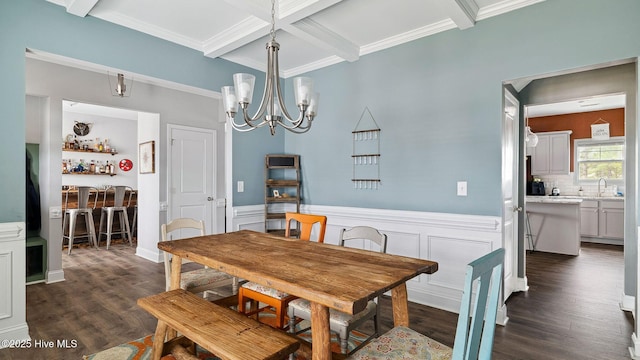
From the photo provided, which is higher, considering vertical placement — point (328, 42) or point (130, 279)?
point (328, 42)

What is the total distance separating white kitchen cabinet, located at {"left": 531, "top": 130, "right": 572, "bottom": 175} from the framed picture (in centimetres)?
749

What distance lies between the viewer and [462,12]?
267 centimetres

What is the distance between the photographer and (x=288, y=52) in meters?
3.76

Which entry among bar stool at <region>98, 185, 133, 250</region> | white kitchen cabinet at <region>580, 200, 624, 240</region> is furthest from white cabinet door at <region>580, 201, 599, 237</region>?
bar stool at <region>98, 185, 133, 250</region>

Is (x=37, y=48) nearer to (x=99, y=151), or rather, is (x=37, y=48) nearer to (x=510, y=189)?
(x=510, y=189)

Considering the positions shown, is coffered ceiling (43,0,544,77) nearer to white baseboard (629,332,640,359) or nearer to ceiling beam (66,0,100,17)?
ceiling beam (66,0,100,17)

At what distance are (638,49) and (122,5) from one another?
3855 mm

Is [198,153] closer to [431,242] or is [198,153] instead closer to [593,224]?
[431,242]

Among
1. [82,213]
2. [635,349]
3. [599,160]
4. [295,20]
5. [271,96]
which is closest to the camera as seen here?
[271,96]

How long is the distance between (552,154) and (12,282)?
872cm

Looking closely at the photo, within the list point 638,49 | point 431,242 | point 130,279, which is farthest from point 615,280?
point 130,279

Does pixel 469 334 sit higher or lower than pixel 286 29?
lower

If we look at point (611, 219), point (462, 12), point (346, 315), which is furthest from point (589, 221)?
point (346, 315)

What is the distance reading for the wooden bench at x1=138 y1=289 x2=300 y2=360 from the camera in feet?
4.80
